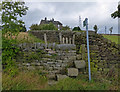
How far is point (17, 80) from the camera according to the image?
10.4 ft

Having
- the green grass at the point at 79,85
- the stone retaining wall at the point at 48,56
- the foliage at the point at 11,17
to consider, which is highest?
the foliage at the point at 11,17

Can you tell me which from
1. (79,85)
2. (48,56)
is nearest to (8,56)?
(48,56)

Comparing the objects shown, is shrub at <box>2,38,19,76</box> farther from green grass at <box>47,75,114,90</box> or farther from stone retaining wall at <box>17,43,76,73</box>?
green grass at <box>47,75,114,90</box>

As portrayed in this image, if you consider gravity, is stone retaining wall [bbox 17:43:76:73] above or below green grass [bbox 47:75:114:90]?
above

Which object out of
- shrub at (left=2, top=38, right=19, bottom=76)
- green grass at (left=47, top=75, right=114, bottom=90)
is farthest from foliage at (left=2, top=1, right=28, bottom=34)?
green grass at (left=47, top=75, right=114, bottom=90)

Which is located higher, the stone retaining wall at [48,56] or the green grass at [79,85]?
the stone retaining wall at [48,56]

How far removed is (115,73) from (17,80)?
421cm

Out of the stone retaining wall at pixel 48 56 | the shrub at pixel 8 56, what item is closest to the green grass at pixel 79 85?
the stone retaining wall at pixel 48 56

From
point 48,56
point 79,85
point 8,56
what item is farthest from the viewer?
point 48,56

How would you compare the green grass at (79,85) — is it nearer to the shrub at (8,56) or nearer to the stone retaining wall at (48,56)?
the stone retaining wall at (48,56)

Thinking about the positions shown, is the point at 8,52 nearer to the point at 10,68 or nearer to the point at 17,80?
the point at 10,68

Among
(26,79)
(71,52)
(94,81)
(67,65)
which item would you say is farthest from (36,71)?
(94,81)

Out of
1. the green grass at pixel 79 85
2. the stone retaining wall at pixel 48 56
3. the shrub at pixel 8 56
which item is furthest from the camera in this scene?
the stone retaining wall at pixel 48 56

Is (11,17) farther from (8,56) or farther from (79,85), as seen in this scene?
(79,85)
